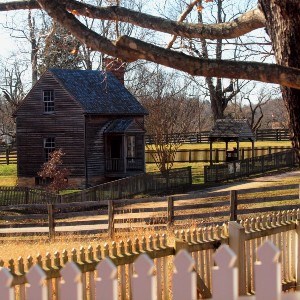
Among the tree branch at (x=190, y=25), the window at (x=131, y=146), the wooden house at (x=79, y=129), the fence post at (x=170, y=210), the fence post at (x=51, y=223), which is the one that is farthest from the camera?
the window at (x=131, y=146)

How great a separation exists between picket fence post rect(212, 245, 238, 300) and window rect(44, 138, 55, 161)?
41.5 meters

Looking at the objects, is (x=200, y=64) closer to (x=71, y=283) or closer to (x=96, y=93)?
(x=71, y=283)

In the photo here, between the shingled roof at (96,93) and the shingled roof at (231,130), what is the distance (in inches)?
210

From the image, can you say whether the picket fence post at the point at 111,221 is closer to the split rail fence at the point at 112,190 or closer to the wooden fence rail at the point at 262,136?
the split rail fence at the point at 112,190

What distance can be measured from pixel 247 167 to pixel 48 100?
13.3m

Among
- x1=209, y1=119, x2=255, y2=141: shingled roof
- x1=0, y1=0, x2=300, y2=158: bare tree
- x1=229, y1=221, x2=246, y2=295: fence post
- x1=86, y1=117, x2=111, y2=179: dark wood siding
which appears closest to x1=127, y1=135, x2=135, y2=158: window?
x1=86, y1=117, x2=111, y2=179: dark wood siding

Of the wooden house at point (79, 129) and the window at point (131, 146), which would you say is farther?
the window at point (131, 146)

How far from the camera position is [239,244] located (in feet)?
32.8

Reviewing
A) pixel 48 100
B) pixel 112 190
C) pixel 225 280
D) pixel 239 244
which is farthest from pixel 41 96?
pixel 225 280

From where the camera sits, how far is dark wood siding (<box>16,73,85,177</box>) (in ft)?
144

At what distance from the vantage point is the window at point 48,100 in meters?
44.8

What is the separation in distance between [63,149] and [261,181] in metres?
12.5

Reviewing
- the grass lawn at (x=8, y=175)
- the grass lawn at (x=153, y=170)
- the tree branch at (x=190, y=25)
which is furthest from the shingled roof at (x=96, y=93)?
the tree branch at (x=190, y=25)

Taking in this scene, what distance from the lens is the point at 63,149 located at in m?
44.4
